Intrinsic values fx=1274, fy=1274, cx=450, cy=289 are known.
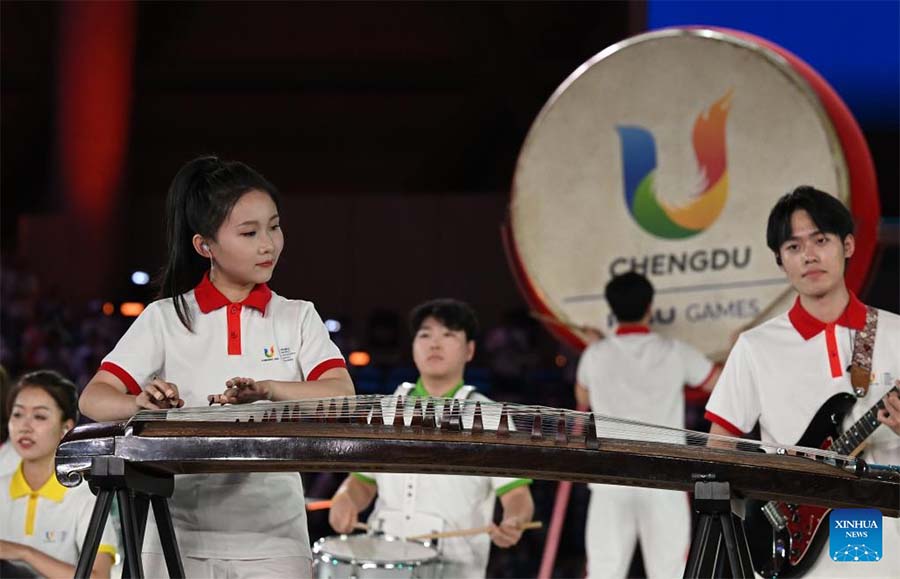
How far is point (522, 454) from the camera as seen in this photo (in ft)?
6.48

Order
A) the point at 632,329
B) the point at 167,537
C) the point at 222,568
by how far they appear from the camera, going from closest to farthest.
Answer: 1. the point at 167,537
2. the point at 222,568
3. the point at 632,329

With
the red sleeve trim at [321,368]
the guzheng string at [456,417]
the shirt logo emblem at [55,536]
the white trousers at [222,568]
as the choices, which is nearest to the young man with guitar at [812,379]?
the guzheng string at [456,417]

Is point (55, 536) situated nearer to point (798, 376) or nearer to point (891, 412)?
point (798, 376)

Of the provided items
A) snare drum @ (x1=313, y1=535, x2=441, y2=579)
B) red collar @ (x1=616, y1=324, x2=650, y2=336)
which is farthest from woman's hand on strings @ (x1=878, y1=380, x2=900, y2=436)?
red collar @ (x1=616, y1=324, x2=650, y2=336)

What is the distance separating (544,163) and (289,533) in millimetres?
2274

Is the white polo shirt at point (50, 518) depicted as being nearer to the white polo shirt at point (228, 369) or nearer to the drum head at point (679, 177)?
the white polo shirt at point (228, 369)

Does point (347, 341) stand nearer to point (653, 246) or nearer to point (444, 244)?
point (444, 244)

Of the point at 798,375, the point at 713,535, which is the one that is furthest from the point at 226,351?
the point at 798,375

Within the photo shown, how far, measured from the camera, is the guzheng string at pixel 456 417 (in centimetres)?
205

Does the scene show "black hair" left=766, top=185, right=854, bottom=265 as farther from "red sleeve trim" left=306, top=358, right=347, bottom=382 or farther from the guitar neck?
"red sleeve trim" left=306, top=358, right=347, bottom=382

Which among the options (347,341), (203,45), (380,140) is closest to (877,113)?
(347,341)

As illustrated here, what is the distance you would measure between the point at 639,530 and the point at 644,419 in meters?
0.39

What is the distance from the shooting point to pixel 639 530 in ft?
14.4

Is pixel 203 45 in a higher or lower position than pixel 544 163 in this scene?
higher
